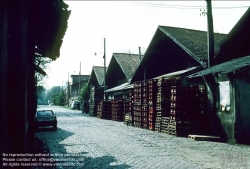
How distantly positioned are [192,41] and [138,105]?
683 centimetres

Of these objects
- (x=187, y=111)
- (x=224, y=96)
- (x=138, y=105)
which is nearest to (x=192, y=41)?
(x=138, y=105)

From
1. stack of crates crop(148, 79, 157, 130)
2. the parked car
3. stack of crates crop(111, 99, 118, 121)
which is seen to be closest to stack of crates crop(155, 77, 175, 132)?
stack of crates crop(148, 79, 157, 130)

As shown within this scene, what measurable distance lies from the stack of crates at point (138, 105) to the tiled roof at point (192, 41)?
441 centimetres

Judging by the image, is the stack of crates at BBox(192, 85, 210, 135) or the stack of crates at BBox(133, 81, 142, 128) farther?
the stack of crates at BBox(133, 81, 142, 128)

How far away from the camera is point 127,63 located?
107ft

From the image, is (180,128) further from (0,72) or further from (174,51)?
(0,72)

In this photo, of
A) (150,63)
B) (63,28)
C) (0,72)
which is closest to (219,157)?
(63,28)

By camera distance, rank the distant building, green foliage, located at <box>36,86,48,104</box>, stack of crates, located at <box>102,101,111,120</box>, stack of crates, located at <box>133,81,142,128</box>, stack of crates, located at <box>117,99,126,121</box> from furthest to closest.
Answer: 1. the distant building
2. green foliage, located at <box>36,86,48,104</box>
3. stack of crates, located at <box>102,101,111,120</box>
4. stack of crates, located at <box>117,99,126,121</box>
5. stack of crates, located at <box>133,81,142,128</box>

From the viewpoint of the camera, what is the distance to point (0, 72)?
3.46 m

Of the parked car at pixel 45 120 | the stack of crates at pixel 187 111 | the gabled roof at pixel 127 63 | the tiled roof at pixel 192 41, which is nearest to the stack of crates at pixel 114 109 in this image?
the gabled roof at pixel 127 63

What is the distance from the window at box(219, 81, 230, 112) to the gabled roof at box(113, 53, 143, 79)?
17.8 m

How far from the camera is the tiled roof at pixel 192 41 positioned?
56.2 feet

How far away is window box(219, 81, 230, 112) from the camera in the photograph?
1205cm

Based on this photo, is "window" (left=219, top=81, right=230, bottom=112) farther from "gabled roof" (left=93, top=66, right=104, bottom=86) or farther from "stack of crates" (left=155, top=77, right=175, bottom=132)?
"gabled roof" (left=93, top=66, right=104, bottom=86)
